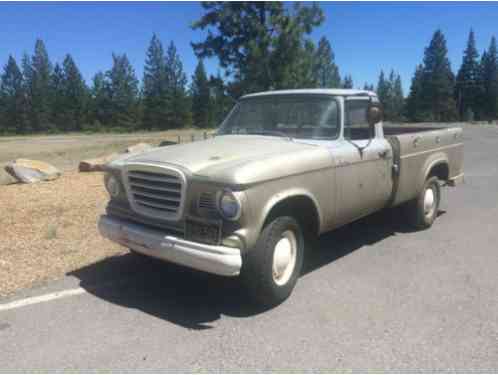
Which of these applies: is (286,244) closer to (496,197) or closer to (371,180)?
(371,180)

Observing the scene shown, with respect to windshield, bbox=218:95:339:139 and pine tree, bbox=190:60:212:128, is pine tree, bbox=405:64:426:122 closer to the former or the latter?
pine tree, bbox=190:60:212:128

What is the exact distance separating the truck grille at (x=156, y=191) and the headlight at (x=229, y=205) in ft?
1.25

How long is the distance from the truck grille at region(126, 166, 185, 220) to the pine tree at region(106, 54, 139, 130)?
69760 mm

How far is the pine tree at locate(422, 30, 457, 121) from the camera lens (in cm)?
7194

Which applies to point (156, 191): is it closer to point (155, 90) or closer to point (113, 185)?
point (113, 185)

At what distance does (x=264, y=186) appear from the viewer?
3.66 m

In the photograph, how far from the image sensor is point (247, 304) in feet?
13.3

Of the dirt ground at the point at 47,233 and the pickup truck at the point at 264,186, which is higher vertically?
the pickup truck at the point at 264,186

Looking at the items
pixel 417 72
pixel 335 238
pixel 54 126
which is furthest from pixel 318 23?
pixel 417 72

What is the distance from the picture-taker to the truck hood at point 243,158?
3.58m

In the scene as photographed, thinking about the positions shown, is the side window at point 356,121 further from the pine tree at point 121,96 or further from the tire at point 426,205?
the pine tree at point 121,96

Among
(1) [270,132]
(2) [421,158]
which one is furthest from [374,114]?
(2) [421,158]

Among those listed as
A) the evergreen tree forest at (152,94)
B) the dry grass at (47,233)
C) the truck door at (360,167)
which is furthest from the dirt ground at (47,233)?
the evergreen tree forest at (152,94)

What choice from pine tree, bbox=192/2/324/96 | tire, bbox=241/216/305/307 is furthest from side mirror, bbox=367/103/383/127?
pine tree, bbox=192/2/324/96
